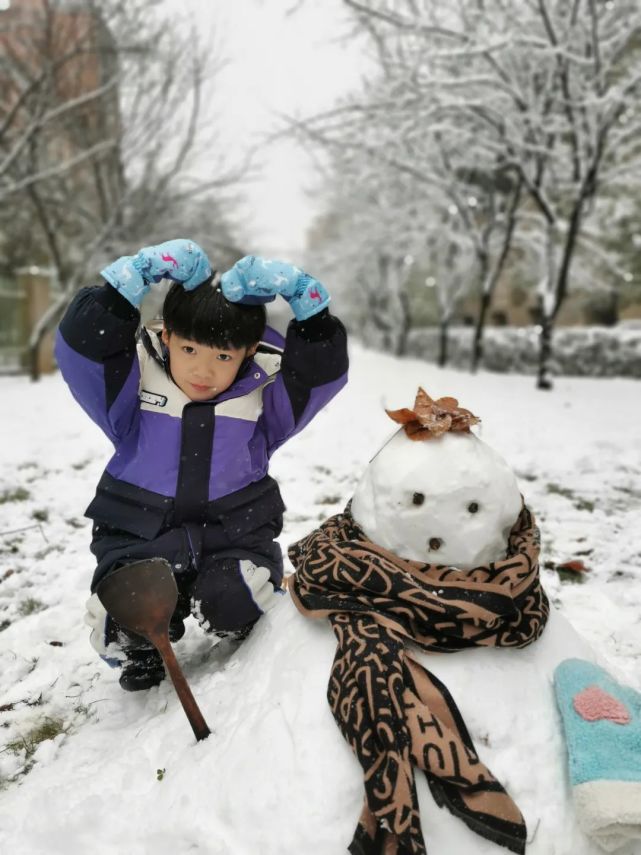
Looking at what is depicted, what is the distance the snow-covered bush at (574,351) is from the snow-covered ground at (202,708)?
9.38m

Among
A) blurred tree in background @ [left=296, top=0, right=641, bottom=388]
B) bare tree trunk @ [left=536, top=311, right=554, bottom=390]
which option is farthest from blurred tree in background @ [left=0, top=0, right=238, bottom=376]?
bare tree trunk @ [left=536, top=311, right=554, bottom=390]

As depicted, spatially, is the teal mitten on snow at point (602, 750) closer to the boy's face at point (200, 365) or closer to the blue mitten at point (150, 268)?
the boy's face at point (200, 365)

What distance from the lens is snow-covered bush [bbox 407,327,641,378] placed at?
12578 millimetres

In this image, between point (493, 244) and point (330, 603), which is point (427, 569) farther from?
point (493, 244)

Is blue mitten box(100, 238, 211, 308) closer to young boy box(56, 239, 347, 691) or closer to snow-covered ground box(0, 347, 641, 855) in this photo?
young boy box(56, 239, 347, 691)

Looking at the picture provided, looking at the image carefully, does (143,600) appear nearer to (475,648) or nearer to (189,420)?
(189,420)

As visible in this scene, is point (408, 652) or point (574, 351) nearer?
point (408, 652)

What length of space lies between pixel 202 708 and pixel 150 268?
3.77 ft

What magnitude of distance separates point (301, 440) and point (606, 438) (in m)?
2.95

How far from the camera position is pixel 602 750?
115 cm

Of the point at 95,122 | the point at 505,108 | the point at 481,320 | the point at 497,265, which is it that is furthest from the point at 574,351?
the point at 95,122

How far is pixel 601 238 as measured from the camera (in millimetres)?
14898

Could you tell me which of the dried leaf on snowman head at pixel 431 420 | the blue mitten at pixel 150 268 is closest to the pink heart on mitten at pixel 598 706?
the dried leaf on snowman head at pixel 431 420

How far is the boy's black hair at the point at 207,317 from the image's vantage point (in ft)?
5.39
